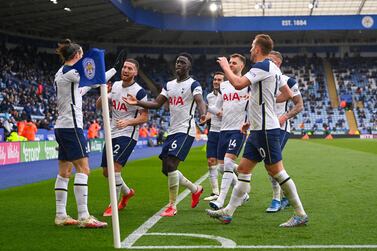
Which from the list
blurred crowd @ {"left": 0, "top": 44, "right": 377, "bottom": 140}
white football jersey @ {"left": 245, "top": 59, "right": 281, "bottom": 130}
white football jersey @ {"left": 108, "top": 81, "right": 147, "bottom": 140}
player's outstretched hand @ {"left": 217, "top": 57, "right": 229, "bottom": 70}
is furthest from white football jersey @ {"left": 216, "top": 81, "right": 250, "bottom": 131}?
blurred crowd @ {"left": 0, "top": 44, "right": 377, "bottom": 140}

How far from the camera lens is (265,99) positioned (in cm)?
717

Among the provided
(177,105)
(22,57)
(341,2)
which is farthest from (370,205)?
(341,2)

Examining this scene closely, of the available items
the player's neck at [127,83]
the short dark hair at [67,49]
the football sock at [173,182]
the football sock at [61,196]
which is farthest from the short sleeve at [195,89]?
the football sock at [61,196]

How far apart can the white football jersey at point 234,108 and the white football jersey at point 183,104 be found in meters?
0.89

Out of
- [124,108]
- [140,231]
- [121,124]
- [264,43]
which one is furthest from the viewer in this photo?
[124,108]

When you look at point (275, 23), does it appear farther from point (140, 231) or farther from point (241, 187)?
point (140, 231)

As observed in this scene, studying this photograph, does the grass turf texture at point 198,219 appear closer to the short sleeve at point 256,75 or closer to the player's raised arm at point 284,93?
the player's raised arm at point 284,93

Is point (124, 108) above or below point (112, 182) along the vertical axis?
above

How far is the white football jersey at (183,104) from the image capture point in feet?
28.6

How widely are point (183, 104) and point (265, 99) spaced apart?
1868 millimetres

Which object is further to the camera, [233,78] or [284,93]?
[284,93]

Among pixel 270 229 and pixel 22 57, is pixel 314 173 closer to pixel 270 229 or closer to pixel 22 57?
pixel 270 229

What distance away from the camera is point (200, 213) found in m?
8.67

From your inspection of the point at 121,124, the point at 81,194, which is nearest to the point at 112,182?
the point at 81,194
